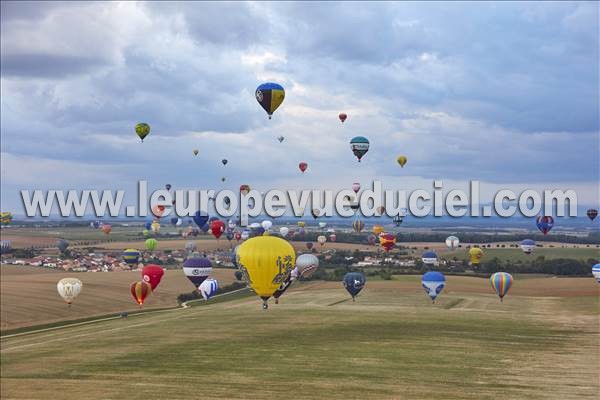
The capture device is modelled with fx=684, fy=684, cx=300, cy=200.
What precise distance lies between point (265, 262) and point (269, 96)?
52.4 feet

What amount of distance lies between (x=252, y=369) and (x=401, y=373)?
7.06m

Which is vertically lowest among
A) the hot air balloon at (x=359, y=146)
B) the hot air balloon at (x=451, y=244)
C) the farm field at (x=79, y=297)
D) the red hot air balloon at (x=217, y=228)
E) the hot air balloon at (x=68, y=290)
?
the farm field at (x=79, y=297)

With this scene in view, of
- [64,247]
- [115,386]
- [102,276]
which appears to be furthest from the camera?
[64,247]

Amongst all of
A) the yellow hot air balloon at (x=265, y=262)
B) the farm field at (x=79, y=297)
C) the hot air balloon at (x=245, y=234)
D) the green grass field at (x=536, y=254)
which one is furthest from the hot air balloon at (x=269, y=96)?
the hot air balloon at (x=245, y=234)

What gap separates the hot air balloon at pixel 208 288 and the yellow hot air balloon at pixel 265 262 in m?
31.3

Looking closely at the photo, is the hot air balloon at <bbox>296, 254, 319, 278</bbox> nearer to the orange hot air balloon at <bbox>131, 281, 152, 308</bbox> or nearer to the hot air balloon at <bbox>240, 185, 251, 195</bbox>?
the orange hot air balloon at <bbox>131, 281, 152, 308</bbox>

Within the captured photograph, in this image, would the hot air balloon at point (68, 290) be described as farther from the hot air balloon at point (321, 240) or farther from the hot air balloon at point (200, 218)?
the hot air balloon at point (321, 240)

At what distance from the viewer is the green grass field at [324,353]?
29.2 metres

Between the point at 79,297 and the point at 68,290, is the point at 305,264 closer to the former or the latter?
the point at 68,290

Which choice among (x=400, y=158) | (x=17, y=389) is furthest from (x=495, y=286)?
(x=17, y=389)

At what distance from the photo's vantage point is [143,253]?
117m

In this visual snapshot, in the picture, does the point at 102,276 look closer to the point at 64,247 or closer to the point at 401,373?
the point at 64,247

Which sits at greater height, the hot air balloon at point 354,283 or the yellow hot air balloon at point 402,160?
the yellow hot air balloon at point 402,160

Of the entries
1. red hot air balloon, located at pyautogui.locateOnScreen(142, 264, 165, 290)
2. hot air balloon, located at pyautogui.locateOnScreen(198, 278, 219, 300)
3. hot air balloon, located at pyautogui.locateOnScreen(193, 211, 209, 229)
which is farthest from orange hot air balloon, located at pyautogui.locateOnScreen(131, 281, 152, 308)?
hot air balloon, located at pyautogui.locateOnScreen(193, 211, 209, 229)
